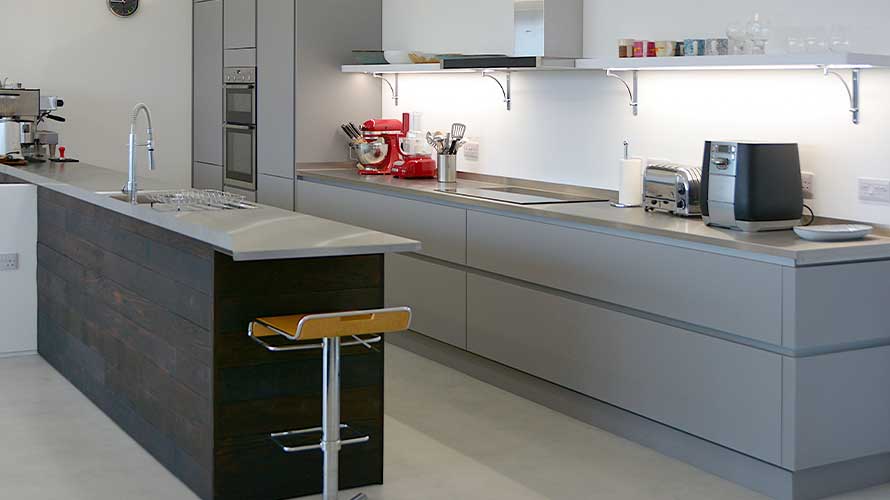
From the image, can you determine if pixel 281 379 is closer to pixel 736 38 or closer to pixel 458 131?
pixel 736 38

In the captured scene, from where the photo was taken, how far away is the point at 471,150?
20.9 ft

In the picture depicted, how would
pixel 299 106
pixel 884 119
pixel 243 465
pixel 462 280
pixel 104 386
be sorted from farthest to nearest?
pixel 299 106 < pixel 462 280 < pixel 104 386 < pixel 884 119 < pixel 243 465

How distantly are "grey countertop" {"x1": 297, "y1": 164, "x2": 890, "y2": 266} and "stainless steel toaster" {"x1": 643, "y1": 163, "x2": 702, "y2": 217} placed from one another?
4 cm

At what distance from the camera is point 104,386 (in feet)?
15.4

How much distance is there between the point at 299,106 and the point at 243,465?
371cm

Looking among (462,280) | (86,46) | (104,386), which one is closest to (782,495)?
(462,280)

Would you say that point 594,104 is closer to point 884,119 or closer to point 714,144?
point 714,144

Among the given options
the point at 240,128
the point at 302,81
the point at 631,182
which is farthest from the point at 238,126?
the point at 631,182

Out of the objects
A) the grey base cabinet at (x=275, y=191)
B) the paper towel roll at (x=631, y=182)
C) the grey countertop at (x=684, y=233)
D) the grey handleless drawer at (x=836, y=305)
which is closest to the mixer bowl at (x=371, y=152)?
the grey base cabinet at (x=275, y=191)

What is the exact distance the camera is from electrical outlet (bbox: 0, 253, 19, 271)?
5.70m

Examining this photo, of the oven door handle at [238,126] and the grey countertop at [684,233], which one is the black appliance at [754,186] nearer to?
the grey countertop at [684,233]

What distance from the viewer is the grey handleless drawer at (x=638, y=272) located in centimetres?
377

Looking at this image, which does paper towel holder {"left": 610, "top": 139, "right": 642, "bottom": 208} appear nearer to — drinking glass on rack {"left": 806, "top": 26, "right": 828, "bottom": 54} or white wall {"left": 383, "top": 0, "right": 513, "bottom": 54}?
white wall {"left": 383, "top": 0, "right": 513, "bottom": 54}

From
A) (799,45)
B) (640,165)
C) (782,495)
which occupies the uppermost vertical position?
A: (799,45)
